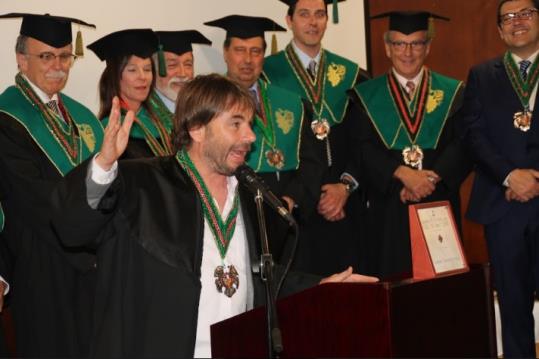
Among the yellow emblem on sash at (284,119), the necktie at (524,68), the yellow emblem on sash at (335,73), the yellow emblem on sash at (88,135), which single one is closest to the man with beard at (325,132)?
the yellow emblem on sash at (335,73)

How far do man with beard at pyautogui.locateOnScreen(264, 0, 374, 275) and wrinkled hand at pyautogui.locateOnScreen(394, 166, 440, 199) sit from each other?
40cm

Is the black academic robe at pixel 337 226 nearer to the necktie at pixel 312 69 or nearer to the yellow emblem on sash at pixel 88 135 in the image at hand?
the necktie at pixel 312 69

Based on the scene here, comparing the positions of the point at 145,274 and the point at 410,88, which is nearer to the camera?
the point at 145,274

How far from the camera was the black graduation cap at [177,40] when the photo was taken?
5957mm

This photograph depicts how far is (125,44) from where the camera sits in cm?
549

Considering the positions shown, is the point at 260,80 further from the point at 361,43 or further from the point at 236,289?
the point at 236,289

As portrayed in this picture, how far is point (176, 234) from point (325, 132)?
2.86 m

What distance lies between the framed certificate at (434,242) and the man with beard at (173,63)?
276cm

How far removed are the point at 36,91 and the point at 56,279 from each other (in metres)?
1.04

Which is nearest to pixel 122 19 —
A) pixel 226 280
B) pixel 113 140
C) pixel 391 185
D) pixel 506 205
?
pixel 391 185

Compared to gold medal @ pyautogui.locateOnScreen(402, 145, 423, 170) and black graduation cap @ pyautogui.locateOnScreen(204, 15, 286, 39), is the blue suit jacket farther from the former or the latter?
black graduation cap @ pyautogui.locateOnScreen(204, 15, 286, 39)

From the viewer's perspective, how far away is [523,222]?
584 cm

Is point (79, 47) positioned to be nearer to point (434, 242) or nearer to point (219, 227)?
point (219, 227)

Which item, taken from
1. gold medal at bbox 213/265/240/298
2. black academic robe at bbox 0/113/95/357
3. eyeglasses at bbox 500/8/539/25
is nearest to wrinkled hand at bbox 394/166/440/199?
eyeglasses at bbox 500/8/539/25
